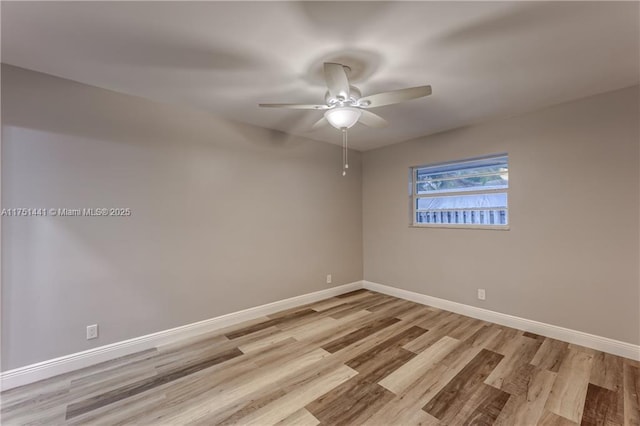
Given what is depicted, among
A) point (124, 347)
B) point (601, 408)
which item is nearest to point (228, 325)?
point (124, 347)

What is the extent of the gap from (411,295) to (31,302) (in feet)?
13.7

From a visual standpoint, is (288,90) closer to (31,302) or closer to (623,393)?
(31,302)

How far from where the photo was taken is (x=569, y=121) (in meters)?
2.67

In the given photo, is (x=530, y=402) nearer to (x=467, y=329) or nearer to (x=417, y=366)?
(x=417, y=366)

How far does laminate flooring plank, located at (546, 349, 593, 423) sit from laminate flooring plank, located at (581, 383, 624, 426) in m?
0.03

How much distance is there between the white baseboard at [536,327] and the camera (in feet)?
7.84

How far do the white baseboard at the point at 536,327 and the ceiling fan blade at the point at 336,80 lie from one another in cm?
306

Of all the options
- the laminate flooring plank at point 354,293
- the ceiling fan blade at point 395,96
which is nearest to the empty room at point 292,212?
the ceiling fan blade at point 395,96

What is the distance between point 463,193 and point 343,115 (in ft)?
7.73

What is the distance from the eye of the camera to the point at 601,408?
1749mm

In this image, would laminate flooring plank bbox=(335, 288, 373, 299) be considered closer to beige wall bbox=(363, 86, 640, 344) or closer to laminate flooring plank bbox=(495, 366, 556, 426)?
beige wall bbox=(363, 86, 640, 344)

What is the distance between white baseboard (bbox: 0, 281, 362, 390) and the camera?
203 cm

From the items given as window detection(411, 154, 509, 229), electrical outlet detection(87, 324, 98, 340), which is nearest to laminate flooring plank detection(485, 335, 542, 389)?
window detection(411, 154, 509, 229)

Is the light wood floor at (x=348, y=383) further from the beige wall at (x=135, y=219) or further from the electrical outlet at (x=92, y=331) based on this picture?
the beige wall at (x=135, y=219)
